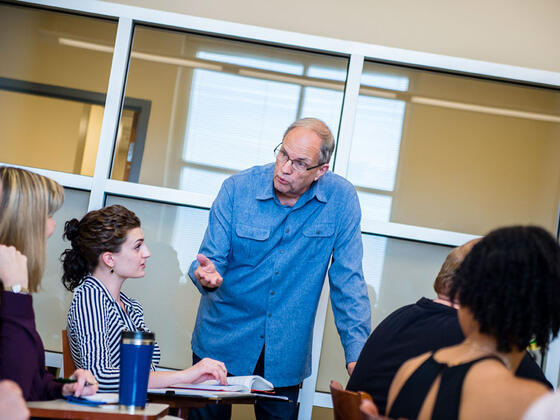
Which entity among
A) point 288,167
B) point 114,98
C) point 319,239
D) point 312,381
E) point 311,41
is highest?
point 311,41

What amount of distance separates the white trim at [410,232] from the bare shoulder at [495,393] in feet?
6.25

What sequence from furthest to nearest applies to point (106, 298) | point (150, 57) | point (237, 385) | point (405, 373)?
point (150, 57) → point (106, 298) → point (237, 385) → point (405, 373)

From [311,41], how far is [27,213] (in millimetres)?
1799

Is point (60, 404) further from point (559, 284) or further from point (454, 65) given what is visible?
point (454, 65)

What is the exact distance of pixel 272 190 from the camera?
266 centimetres

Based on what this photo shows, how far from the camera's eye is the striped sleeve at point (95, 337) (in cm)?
201

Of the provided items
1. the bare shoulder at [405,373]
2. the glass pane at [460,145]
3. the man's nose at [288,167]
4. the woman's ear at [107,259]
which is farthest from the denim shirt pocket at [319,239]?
the bare shoulder at [405,373]

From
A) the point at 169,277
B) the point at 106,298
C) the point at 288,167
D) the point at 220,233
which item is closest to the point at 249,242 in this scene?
the point at 220,233

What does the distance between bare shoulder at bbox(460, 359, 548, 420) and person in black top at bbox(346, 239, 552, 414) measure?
0.58m

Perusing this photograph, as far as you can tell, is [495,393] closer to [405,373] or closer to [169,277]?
[405,373]

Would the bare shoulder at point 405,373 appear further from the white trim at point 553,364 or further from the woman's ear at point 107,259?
the white trim at point 553,364

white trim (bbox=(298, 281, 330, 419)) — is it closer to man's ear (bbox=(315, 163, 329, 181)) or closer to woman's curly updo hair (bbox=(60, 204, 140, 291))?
man's ear (bbox=(315, 163, 329, 181))

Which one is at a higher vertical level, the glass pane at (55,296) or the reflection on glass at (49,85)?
the reflection on glass at (49,85)

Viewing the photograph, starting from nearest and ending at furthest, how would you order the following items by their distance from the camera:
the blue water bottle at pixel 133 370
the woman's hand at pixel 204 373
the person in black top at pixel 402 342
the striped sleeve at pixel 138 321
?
1. the blue water bottle at pixel 133 370
2. the person in black top at pixel 402 342
3. the woman's hand at pixel 204 373
4. the striped sleeve at pixel 138 321
